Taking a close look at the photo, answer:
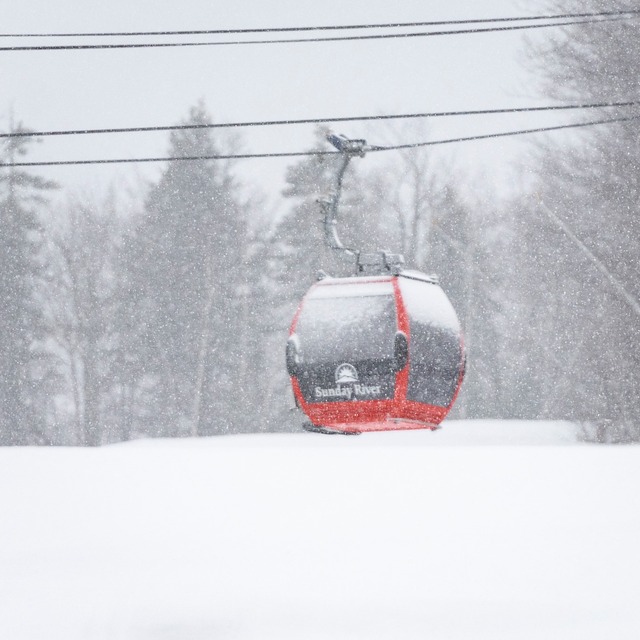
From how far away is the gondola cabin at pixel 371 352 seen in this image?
35.6 ft

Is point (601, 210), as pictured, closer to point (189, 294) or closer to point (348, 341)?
point (348, 341)

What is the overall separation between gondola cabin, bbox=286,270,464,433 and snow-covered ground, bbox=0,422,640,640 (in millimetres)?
32697

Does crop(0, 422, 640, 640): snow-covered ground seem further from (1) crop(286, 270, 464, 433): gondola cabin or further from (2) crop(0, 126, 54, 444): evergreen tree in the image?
(1) crop(286, 270, 464, 433): gondola cabin

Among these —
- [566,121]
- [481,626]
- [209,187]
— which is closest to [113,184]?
[209,187]

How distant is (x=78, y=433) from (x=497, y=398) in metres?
16.4

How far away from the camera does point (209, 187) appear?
44750 mm

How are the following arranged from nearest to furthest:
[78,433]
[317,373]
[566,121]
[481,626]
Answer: [317,373] → [566,121] → [78,433] → [481,626]

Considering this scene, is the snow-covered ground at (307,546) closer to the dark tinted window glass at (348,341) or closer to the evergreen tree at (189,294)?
the evergreen tree at (189,294)

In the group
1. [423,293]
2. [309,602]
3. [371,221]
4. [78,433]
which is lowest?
[309,602]

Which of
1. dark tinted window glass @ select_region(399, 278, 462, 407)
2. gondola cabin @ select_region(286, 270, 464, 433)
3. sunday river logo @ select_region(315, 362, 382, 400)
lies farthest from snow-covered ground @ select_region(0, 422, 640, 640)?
sunday river logo @ select_region(315, 362, 382, 400)

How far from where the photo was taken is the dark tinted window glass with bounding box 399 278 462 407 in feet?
35.9

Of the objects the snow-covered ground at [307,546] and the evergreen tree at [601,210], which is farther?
the snow-covered ground at [307,546]

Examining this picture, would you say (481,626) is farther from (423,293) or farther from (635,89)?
(423,293)

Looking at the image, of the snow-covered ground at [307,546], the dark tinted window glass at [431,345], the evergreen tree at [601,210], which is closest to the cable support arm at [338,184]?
the dark tinted window glass at [431,345]
